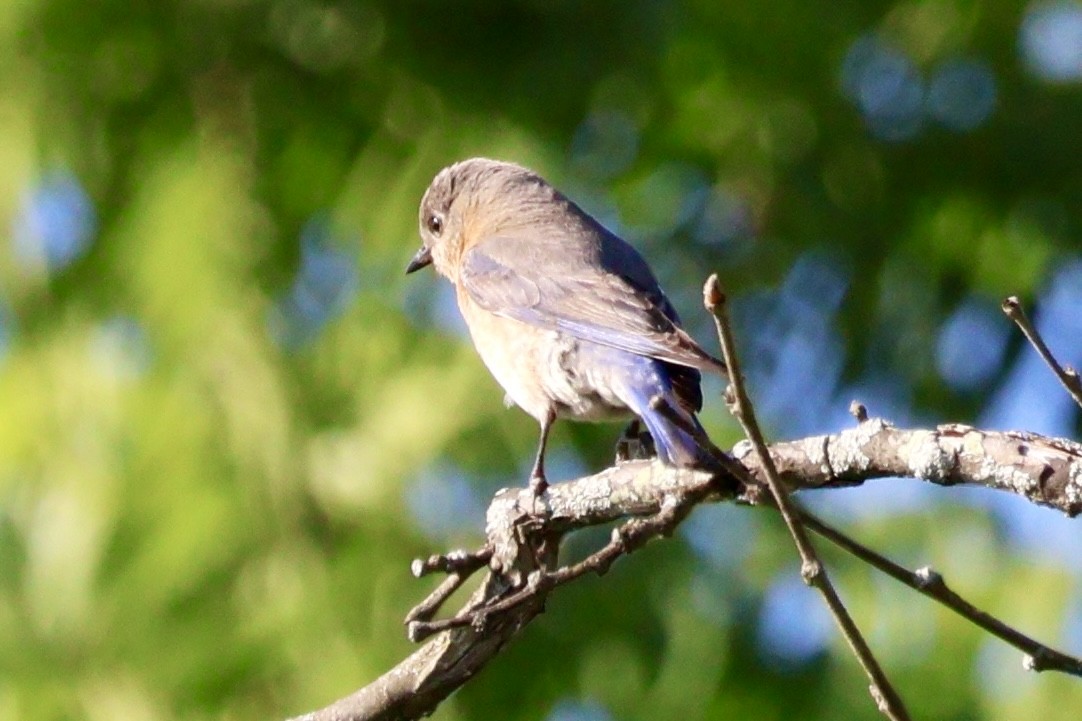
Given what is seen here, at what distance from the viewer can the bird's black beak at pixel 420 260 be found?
464cm

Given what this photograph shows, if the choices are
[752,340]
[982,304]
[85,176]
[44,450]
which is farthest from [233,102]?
[982,304]

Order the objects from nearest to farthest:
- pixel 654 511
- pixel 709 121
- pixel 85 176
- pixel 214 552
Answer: pixel 654 511 → pixel 214 552 → pixel 85 176 → pixel 709 121

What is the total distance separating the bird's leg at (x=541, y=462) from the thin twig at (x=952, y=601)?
3.43 ft

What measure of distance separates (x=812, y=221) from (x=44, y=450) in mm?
2364

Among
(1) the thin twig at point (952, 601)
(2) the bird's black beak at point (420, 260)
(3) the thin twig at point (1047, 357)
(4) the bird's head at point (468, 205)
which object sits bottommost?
(1) the thin twig at point (952, 601)

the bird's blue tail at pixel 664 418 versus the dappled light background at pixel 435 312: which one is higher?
the dappled light background at pixel 435 312

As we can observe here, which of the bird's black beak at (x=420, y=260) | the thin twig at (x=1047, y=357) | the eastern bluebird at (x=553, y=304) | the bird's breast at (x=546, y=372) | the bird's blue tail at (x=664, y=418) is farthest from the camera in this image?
the bird's black beak at (x=420, y=260)

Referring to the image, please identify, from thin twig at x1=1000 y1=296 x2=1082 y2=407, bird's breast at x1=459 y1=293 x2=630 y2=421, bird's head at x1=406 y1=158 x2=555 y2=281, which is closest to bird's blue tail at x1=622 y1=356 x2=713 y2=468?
bird's breast at x1=459 y1=293 x2=630 y2=421

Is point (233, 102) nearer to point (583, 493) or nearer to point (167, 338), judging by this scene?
point (167, 338)

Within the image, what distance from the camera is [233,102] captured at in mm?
4816

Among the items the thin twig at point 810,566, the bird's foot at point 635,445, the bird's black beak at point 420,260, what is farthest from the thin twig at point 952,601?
the bird's black beak at point 420,260

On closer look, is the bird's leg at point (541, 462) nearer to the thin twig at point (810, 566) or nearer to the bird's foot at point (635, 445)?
the bird's foot at point (635, 445)

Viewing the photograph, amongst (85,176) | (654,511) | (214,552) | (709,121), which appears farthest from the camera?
(709,121)

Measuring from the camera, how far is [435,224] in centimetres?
479
